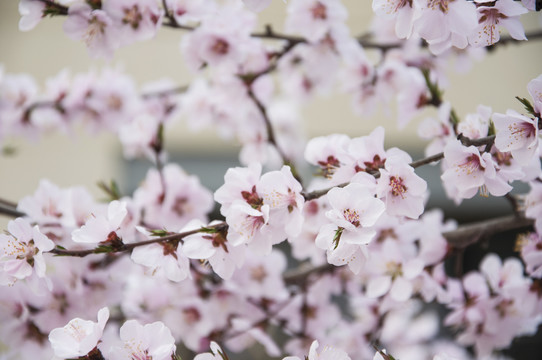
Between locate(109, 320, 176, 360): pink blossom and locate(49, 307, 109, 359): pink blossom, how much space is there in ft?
0.07

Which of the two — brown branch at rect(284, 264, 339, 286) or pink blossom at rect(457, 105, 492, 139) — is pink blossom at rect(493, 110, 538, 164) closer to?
pink blossom at rect(457, 105, 492, 139)

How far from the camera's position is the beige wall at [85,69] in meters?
2.58

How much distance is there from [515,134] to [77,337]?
49cm

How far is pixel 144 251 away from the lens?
0.64m

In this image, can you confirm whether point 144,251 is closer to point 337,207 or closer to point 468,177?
point 337,207

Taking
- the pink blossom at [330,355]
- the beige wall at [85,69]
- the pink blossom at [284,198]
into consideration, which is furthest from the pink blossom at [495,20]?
the beige wall at [85,69]

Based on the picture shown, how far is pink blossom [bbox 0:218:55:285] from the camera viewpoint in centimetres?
62

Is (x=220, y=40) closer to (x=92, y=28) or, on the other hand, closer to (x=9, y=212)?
(x=92, y=28)

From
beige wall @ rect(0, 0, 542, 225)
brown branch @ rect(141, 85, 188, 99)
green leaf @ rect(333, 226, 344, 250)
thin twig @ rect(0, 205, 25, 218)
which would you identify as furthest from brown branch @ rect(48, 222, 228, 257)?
beige wall @ rect(0, 0, 542, 225)

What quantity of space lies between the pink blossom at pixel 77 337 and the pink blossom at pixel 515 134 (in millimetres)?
439

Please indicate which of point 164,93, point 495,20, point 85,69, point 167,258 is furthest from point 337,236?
point 85,69

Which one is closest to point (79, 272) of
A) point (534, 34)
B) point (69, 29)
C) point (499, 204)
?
point (69, 29)

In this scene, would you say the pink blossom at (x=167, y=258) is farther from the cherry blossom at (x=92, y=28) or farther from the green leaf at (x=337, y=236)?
the cherry blossom at (x=92, y=28)

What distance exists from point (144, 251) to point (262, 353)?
0.97 meters
